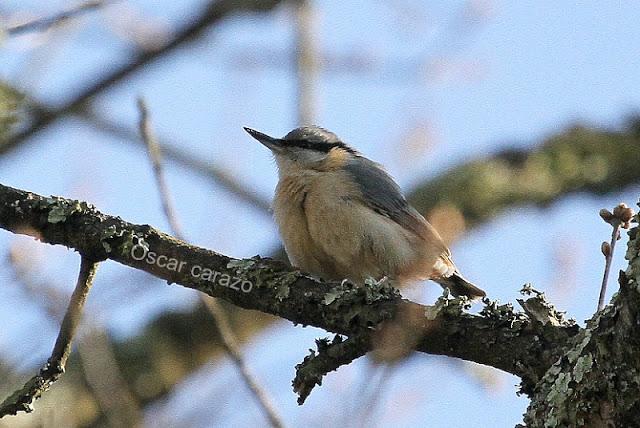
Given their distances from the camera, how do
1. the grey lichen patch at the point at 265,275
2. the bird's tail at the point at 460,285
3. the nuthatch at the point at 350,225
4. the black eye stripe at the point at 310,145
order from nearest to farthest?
the grey lichen patch at the point at 265,275 → the nuthatch at the point at 350,225 → the bird's tail at the point at 460,285 → the black eye stripe at the point at 310,145

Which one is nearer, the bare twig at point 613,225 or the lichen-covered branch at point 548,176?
the bare twig at point 613,225

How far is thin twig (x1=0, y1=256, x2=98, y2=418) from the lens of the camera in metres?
3.10

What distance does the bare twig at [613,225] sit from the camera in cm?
272

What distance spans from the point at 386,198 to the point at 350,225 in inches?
19.2

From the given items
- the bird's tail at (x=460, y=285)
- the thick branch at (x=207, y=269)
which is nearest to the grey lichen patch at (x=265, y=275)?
the thick branch at (x=207, y=269)

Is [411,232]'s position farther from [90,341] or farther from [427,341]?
[427,341]

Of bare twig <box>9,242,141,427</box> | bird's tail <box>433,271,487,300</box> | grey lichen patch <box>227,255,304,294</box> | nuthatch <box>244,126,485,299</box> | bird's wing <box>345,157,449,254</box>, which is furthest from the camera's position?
bird's tail <box>433,271,487,300</box>

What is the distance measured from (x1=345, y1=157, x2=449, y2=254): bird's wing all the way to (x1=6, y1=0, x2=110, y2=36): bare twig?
154 centimetres

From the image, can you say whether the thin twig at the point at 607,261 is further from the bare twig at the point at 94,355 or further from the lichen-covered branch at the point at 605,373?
the bare twig at the point at 94,355

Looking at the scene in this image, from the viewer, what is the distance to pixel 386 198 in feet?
17.2

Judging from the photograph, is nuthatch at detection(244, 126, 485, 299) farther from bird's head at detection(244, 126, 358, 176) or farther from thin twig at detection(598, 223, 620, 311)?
thin twig at detection(598, 223, 620, 311)

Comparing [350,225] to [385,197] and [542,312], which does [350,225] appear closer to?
[385,197]

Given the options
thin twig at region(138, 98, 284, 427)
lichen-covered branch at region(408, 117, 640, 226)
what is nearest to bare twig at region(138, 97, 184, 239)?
thin twig at region(138, 98, 284, 427)

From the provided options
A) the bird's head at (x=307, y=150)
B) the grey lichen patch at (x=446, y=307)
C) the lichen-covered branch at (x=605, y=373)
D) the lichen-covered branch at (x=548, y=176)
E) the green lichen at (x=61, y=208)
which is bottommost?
the lichen-covered branch at (x=605, y=373)
